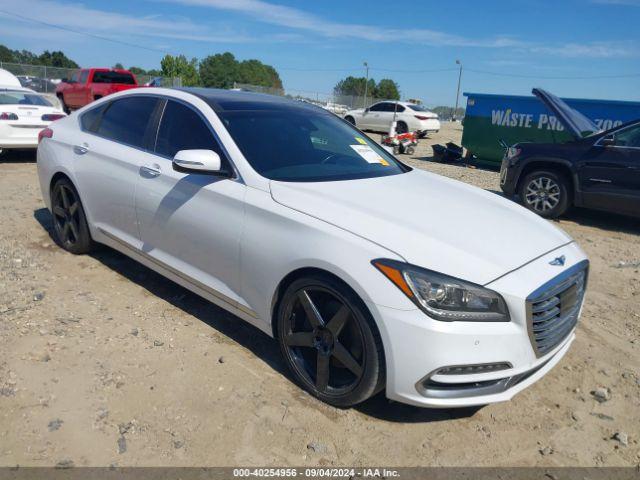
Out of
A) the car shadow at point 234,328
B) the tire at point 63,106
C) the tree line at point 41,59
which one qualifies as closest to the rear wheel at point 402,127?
the tire at point 63,106

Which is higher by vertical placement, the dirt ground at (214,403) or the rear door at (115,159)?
the rear door at (115,159)

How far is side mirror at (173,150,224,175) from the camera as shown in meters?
3.09

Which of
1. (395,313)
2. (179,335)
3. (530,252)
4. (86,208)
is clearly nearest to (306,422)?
(395,313)

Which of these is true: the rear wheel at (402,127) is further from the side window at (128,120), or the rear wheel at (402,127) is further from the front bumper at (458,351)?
the front bumper at (458,351)

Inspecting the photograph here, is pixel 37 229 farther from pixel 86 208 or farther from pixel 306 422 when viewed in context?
pixel 306 422

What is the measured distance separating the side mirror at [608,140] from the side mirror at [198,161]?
6.18 meters

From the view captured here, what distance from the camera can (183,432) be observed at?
2.61 metres

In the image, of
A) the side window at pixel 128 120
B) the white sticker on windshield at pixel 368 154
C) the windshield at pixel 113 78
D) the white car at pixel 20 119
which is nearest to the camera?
the white sticker on windshield at pixel 368 154

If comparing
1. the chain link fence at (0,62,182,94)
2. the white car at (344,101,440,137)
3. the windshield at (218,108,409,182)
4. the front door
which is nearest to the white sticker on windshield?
the windshield at (218,108,409,182)

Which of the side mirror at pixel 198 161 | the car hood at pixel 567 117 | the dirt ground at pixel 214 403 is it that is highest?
the car hood at pixel 567 117

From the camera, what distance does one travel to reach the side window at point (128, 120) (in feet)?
13.1

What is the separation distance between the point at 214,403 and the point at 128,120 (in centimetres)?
250

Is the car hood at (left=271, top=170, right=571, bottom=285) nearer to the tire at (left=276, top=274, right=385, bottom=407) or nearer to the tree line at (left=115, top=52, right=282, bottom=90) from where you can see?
the tire at (left=276, top=274, right=385, bottom=407)

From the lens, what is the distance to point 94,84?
19.7m
